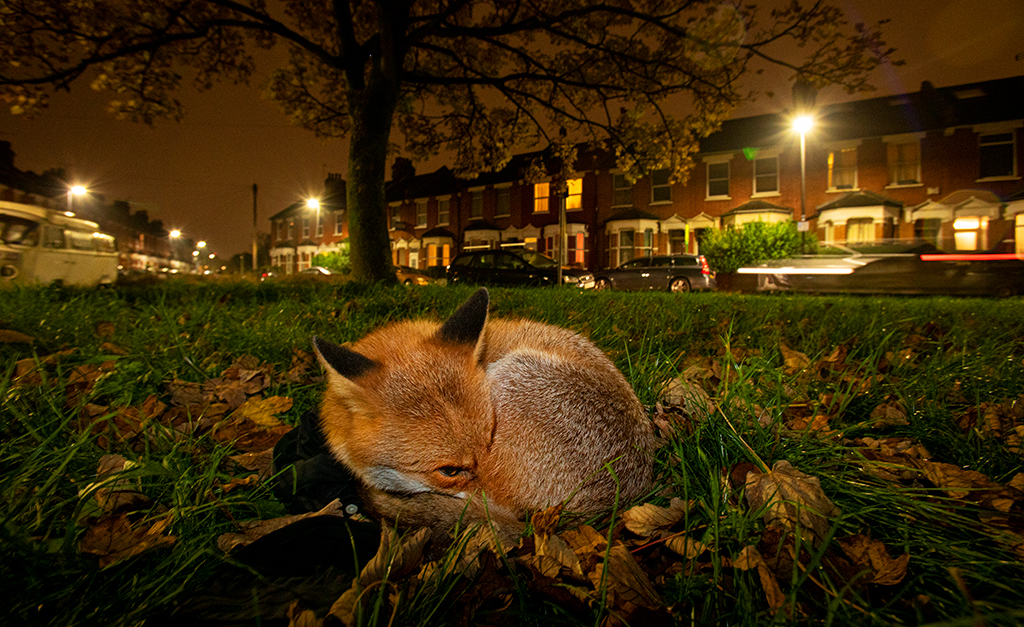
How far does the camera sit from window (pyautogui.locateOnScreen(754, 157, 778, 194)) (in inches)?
1075

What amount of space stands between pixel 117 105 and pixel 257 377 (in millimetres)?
13899

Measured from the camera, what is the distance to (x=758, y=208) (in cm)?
2636

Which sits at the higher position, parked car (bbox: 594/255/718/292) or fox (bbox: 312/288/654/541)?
parked car (bbox: 594/255/718/292)

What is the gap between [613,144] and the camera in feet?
44.9

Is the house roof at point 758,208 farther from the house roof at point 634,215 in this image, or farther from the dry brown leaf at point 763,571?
the dry brown leaf at point 763,571

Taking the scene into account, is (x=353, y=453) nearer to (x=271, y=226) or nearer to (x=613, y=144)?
(x=613, y=144)

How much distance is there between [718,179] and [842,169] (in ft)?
23.8

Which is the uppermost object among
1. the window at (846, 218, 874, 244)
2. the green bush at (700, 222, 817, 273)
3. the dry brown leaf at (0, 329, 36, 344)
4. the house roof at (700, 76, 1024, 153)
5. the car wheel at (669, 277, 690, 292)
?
the house roof at (700, 76, 1024, 153)

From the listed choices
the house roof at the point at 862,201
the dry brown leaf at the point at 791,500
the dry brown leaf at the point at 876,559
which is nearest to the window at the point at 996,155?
the house roof at the point at 862,201

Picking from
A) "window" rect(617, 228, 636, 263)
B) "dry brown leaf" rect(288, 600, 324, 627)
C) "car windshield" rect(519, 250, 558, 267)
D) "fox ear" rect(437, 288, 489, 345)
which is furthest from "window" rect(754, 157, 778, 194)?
"dry brown leaf" rect(288, 600, 324, 627)

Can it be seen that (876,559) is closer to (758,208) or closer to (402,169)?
(758,208)

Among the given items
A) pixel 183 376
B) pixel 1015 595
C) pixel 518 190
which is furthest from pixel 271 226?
pixel 1015 595

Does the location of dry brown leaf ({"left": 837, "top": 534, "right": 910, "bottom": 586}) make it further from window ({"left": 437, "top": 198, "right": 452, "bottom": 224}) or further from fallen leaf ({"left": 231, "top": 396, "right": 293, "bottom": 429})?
window ({"left": 437, "top": 198, "right": 452, "bottom": 224})

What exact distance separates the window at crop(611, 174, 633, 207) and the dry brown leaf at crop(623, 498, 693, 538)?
31808 millimetres
